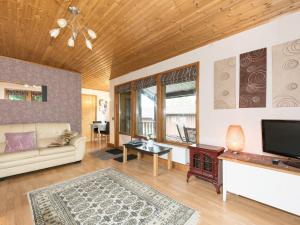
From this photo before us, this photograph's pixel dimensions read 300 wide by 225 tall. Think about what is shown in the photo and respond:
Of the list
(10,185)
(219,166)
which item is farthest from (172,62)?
(10,185)

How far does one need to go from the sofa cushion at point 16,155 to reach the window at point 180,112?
2828 mm

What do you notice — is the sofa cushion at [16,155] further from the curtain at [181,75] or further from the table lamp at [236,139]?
the table lamp at [236,139]

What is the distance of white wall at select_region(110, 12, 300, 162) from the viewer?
2.04 metres

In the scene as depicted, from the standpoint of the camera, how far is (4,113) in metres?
3.51

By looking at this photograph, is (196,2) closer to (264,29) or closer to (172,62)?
(264,29)

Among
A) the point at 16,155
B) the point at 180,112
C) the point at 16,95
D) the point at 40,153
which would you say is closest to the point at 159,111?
the point at 180,112

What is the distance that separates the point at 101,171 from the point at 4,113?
105 inches

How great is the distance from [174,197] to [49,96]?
406cm

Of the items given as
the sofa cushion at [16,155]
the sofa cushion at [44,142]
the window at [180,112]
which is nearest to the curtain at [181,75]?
the window at [180,112]

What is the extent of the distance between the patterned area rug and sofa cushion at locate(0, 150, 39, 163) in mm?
914

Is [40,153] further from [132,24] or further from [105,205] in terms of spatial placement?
[132,24]

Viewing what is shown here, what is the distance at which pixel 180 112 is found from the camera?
445 cm

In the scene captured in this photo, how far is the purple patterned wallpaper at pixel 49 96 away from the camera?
3.56 m

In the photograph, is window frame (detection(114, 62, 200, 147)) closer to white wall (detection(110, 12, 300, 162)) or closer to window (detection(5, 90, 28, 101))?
white wall (detection(110, 12, 300, 162))
